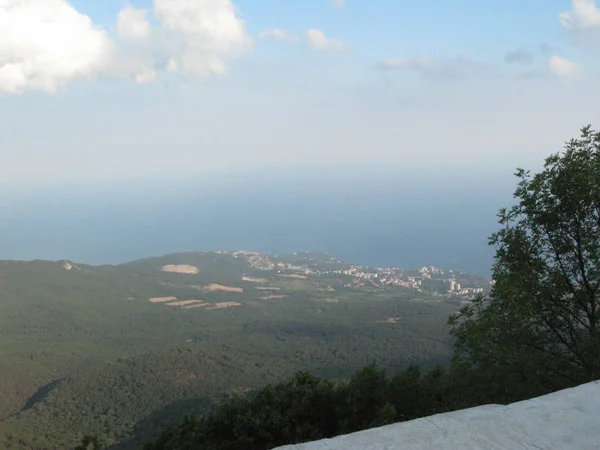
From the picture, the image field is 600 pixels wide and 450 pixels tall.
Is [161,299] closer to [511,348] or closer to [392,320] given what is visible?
[392,320]

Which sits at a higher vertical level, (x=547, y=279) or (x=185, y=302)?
(x=547, y=279)

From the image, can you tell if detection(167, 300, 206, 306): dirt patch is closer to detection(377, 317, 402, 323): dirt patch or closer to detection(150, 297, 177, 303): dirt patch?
detection(150, 297, 177, 303): dirt patch

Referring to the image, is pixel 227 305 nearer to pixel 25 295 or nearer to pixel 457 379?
pixel 25 295

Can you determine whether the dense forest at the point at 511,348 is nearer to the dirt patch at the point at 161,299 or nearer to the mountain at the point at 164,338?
the mountain at the point at 164,338

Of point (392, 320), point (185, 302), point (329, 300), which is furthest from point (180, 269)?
point (392, 320)

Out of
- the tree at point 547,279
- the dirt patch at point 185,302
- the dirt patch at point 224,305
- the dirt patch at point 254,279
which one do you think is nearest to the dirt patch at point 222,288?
the dirt patch at point 254,279

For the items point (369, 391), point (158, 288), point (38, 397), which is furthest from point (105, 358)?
point (369, 391)

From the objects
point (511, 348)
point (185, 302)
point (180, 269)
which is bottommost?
point (185, 302)

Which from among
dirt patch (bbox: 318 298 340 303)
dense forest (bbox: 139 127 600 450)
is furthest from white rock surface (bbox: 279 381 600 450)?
dirt patch (bbox: 318 298 340 303)
